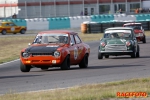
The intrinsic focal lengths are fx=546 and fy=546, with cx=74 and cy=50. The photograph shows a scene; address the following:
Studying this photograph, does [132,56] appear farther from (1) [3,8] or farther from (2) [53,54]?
(1) [3,8]

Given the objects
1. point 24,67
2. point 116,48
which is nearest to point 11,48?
point 116,48

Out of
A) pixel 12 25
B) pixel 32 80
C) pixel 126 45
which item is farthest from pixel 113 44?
pixel 12 25

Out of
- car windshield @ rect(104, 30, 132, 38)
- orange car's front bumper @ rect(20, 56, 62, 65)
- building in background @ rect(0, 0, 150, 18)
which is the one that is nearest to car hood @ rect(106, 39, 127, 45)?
car windshield @ rect(104, 30, 132, 38)

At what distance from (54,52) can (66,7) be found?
58.1 meters

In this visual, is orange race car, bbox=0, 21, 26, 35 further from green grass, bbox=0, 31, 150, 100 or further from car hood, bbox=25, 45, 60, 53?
green grass, bbox=0, 31, 150, 100

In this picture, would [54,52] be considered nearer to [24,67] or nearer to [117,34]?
[24,67]

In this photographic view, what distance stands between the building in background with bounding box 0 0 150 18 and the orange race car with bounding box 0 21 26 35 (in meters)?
17.2

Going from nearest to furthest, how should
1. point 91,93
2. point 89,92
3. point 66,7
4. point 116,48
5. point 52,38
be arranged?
1. point 91,93
2. point 89,92
3. point 52,38
4. point 116,48
5. point 66,7

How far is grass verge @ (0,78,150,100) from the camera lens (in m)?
10.6

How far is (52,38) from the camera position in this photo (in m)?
19.1

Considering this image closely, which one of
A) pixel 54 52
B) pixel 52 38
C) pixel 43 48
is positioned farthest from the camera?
pixel 52 38

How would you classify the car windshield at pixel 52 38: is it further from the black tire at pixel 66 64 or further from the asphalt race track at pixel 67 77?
the asphalt race track at pixel 67 77

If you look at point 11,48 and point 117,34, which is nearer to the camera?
point 117,34

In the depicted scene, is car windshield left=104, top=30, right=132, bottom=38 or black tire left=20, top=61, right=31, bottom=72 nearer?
black tire left=20, top=61, right=31, bottom=72
